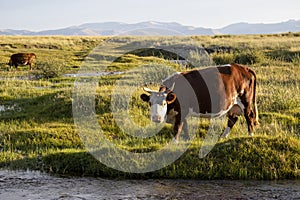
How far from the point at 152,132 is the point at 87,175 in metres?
2.88

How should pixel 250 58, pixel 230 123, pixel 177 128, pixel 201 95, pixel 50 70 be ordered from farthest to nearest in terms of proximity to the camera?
pixel 250 58 < pixel 50 70 < pixel 230 123 < pixel 201 95 < pixel 177 128

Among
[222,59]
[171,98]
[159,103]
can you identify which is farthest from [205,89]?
[222,59]

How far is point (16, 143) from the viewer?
11164 mm

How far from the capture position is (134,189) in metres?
8.02

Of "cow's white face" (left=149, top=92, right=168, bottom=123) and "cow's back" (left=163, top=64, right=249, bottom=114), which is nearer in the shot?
"cow's white face" (left=149, top=92, right=168, bottom=123)

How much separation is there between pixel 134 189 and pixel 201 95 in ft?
11.9

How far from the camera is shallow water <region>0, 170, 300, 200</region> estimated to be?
7.60m

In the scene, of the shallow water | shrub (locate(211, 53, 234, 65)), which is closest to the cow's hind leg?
the shallow water

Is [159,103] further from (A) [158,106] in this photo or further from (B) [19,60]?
(B) [19,60]

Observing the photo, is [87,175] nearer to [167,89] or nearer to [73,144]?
[73,144]

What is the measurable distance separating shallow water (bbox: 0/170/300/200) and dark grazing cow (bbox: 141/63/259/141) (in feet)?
7.25

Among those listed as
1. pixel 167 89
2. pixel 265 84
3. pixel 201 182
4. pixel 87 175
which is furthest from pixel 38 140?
pixel 265 84

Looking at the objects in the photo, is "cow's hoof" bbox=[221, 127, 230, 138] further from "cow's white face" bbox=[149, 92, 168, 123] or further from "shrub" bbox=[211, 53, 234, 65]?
"shrub" bbox=[211, 53, 234, 65]

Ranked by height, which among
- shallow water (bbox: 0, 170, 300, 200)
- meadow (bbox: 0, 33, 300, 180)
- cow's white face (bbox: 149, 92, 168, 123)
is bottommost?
shallow water (bbox: 0, 170, 300, 200)
